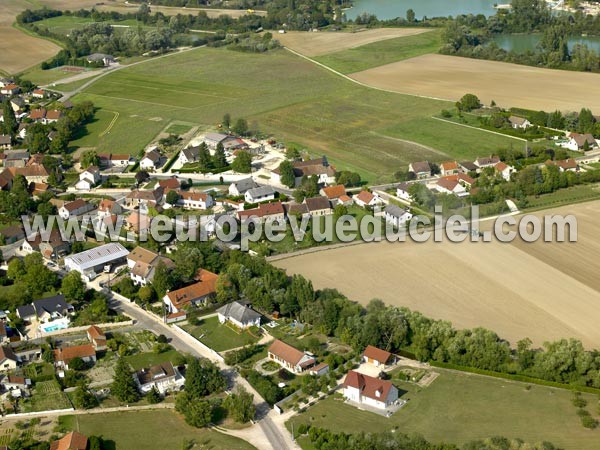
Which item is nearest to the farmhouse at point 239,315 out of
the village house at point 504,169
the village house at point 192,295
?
the village house at point 192,295

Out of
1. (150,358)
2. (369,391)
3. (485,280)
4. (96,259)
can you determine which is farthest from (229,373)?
(485,280)

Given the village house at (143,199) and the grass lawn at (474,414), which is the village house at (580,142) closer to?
the village house at (143,199)

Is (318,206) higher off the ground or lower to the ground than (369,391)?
higher

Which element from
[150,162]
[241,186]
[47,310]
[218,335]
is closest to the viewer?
[218,335]

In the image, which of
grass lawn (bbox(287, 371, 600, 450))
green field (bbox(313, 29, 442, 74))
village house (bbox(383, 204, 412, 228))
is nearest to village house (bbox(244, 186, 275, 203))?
village house (bbox(383, 204, 412, 228))

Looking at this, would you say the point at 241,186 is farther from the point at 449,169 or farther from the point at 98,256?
the point at 449,169

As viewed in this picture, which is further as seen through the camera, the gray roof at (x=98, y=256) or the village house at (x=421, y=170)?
the village house at (x=421, y=170)
